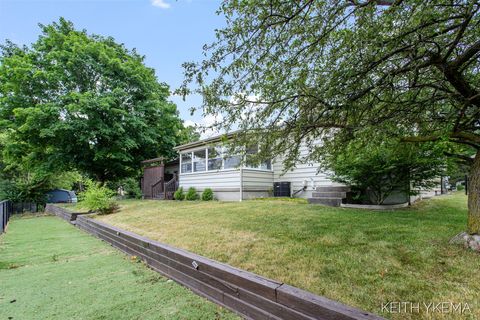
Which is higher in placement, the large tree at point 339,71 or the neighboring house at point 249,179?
the large tree at point 339,71

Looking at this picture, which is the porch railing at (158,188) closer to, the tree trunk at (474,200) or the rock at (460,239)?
the rock at (460,239)

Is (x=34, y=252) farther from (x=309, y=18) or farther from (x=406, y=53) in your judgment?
(x=406, y=53)

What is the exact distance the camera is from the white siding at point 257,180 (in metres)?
10.5

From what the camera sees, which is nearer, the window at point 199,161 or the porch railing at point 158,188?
the window at point 199,161

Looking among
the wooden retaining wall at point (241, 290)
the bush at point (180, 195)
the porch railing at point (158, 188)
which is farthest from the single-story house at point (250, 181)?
the wooden retaining wall at point (241, 290)

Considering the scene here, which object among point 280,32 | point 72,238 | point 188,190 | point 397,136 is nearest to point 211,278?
point 397,136

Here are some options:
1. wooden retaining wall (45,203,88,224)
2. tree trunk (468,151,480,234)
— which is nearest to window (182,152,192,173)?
wooden retaining wall (45,203,88,224)

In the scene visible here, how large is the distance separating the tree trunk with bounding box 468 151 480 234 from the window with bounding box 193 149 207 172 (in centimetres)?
1040

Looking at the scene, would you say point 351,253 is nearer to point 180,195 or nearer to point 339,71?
point 339,71

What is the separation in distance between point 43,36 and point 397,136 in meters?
20.2

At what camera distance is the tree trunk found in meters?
3.23

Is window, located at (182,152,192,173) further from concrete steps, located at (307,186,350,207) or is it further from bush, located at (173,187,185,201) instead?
concrete steps, located at (307,186,350,207)

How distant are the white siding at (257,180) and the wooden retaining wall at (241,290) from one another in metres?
6.15

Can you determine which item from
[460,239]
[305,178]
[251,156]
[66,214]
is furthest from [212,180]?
[460,239]
